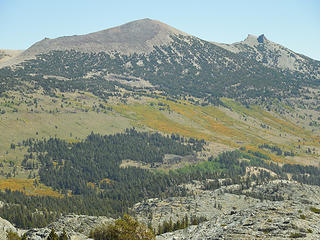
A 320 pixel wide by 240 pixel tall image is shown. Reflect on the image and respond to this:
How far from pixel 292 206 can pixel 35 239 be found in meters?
83.9

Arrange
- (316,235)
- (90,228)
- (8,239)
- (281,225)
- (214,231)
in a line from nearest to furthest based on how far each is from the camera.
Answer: (316,235)
(281,225)
(214,231)
(8,239)
(90,228)

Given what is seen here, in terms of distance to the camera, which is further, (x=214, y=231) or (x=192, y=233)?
(x=192, y=233)

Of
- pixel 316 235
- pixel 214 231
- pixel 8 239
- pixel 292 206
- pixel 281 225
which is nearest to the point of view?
pixel 316 235

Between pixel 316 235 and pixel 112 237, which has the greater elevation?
pixel 316 235

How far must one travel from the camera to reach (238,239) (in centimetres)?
10438

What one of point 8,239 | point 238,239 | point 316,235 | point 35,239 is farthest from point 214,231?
point 8,239

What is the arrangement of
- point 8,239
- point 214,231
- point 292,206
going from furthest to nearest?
point 8,239 < point 292,206 < point 214,231

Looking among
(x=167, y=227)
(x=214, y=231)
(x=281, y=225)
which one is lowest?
(x=167, y=227)

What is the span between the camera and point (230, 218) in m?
139

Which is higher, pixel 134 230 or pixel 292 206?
pixel 292 206

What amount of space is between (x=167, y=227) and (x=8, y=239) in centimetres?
7305

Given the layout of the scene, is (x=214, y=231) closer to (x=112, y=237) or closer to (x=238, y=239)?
(x=238, y=239)

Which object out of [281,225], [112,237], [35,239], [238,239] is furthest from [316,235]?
[35,239]

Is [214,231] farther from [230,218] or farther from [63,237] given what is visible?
[63,237]
